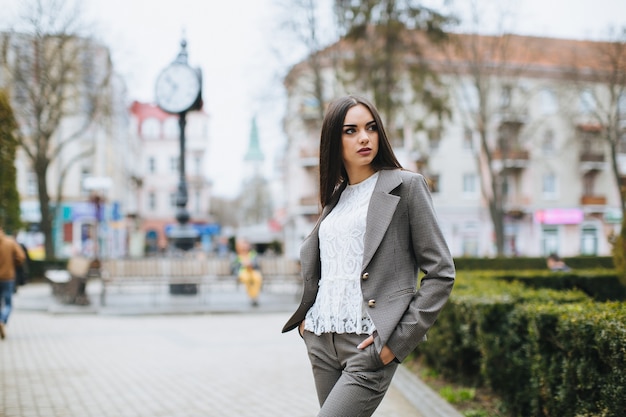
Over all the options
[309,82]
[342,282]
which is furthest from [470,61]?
[342,282]

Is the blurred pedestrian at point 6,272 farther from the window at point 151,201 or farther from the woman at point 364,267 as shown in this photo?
the window at point 151,201

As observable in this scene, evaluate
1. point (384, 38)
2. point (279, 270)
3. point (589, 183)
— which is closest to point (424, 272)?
point (279, 270)

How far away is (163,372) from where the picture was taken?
841 centimetres

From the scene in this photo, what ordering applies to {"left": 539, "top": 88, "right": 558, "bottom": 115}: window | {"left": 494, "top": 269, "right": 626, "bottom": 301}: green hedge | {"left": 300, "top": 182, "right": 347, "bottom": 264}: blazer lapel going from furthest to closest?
{"left": 539, "top": 88, "right": 558, "bottom": 115}: window, {"left": 494, "top": 269, "right": 626, "bottom": 301}: green hedge, {"left": 300, "top": 182, "right": 347, "bottom": 264}: blazer lapel

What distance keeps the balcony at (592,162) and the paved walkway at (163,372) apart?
138ft

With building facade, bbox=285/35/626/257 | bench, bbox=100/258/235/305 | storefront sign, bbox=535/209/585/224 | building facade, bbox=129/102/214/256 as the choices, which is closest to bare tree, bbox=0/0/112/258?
bench, bbox=100/258/235/305

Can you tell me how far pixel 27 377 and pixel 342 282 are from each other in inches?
242

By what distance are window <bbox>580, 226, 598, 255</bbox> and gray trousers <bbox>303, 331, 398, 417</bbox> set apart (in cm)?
5095

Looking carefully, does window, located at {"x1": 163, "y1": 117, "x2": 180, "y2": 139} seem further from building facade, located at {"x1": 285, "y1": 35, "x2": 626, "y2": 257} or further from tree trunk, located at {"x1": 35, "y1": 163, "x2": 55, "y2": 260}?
tree trunk, located at {"x1": 35, "y1": 163, "x2": 55, "y2": 260}

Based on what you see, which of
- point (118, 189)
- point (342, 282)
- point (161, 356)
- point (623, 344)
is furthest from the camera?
point (118, 189)

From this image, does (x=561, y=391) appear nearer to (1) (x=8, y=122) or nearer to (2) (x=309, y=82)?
(1) (x=8, y=122)

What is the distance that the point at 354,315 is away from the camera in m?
2.90

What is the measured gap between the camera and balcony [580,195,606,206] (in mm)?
51031

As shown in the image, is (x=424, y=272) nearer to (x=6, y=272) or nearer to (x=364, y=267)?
(x=364, y=267)
